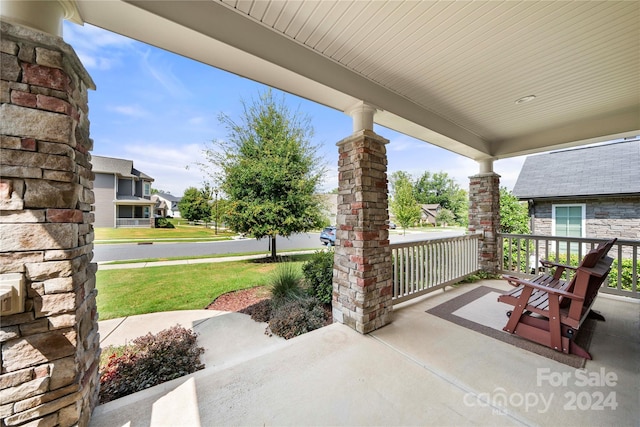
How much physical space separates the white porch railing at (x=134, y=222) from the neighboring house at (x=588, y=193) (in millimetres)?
15535

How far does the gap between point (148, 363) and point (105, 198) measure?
8.39m

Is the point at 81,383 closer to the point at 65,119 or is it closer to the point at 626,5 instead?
the point at 65,119

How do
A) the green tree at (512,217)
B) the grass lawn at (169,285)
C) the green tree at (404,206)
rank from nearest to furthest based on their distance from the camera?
the grass lawn at (169,285)
the green tree at (512,217)
the green tree at (404,206)

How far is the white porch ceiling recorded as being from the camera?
175cm

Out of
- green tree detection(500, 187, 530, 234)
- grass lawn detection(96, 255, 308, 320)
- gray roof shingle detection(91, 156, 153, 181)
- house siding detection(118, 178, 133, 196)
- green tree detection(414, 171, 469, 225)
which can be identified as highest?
green tree detection(414, 171, 469, 225)

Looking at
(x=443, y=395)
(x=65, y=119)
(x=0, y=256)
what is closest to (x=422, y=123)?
(x=443, y=395)

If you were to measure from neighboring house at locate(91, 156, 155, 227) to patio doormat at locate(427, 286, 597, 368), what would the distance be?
30.8ft

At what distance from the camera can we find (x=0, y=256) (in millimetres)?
1139

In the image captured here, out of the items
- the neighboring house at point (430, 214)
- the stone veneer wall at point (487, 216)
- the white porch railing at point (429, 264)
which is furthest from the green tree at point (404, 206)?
the neighboring house at point (430, 214)

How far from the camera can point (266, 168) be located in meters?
6.33

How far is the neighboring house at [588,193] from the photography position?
6.06m

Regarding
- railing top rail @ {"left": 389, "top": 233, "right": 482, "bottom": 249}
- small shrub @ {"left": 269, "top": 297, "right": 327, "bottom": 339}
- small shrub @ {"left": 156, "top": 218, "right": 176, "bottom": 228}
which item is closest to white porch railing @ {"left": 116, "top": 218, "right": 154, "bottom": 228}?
small shrub @ {"left": 156, "top": 218, "right": 176, "bottom": 228}

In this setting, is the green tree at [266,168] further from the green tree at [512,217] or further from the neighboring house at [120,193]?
the green tree at [512,217]

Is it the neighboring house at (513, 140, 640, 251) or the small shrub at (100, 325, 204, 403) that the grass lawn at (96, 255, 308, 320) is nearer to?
the small shrub at (100, 325, 204, 403)
